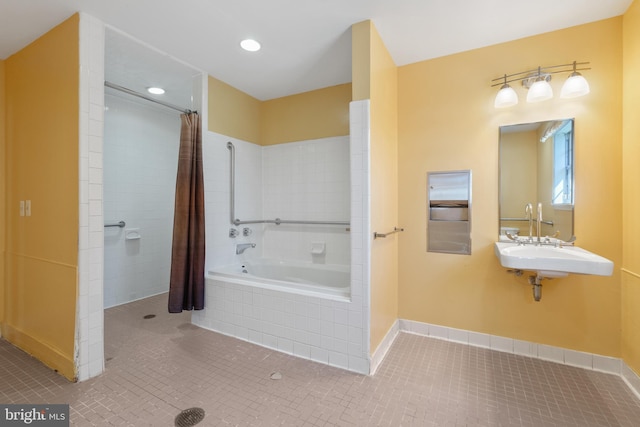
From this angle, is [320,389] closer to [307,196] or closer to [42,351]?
[307,196]

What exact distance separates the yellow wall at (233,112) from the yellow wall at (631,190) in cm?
314

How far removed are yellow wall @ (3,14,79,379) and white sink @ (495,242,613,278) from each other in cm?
283

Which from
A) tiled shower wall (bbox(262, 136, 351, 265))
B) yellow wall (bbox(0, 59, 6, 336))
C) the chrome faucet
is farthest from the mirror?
yellow wall (bbox(0, 59, 6, 336))

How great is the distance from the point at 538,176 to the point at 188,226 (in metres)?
2.86

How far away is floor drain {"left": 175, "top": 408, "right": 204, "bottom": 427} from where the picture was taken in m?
1.48

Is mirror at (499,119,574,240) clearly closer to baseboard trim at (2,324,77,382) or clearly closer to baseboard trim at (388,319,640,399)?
baseboard trim at (388,319,640,399)

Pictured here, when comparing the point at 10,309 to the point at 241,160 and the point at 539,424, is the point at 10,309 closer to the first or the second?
the point at 241,160

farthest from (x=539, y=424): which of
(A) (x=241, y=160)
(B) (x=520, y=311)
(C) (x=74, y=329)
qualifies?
(A) (x=241, y=160)

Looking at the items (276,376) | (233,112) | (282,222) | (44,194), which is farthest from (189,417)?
(233,112)

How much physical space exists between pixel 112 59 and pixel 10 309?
2.27 m

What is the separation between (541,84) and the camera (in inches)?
79.0

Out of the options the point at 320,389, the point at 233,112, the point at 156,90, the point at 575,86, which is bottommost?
the point at 320,389

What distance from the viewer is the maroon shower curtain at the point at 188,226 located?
2477mm

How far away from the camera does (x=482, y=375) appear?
1913 millimetres
